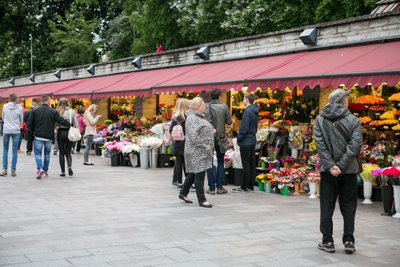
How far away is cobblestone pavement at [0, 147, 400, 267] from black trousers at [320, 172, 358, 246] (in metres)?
0.25

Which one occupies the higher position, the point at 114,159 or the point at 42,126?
the point at 42,126

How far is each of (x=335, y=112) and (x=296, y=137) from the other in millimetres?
5538

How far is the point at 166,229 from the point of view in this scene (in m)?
6.79

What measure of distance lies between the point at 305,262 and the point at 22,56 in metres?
44.2

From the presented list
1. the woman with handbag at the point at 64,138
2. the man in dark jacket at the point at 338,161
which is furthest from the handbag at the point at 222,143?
the man in dark jacket at the point at 338,161

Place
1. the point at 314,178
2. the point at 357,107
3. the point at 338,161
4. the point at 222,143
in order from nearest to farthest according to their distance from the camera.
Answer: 1. the point at 338,161
2. the point at 314,178
3. the point at 222,143
4. the point at 357,107

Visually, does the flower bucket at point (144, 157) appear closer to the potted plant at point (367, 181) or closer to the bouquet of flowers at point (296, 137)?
the bouquet of flowers at point (296, 137)

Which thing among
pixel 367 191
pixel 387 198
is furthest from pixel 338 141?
pixel 367 191

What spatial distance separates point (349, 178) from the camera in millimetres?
5844

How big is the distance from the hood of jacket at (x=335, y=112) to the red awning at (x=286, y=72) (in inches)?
122

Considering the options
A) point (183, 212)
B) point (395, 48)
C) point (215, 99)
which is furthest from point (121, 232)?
point (395, 48)

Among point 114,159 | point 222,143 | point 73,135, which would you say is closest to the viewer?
point 222,143

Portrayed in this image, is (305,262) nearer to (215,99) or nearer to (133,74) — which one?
(215,99)

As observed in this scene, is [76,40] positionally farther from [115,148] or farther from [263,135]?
[263,135]
